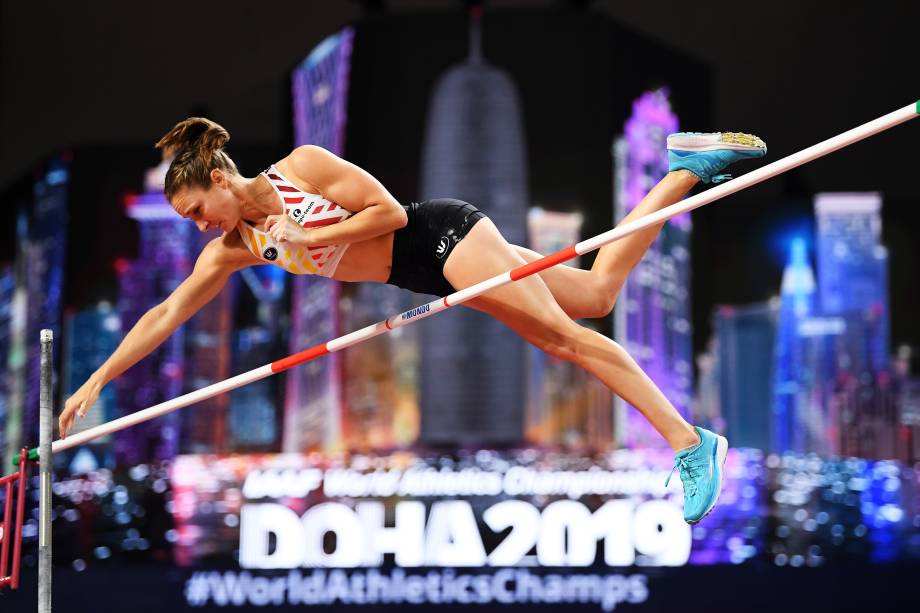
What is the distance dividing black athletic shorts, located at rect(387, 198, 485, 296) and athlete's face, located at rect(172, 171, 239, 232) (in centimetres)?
49

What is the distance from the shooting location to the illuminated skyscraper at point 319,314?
23.6 ft

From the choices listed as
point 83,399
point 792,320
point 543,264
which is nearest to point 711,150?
point 543,264

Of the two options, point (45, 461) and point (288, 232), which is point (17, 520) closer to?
point (45, 461)

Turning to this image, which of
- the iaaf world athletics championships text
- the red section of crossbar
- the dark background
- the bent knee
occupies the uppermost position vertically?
the dark background

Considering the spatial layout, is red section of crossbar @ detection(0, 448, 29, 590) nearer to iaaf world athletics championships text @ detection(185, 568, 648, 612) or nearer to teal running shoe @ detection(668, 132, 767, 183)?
teal running shoe @ detection(668, 132, 767, 183)

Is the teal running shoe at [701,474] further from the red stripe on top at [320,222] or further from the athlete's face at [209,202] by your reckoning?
the athlete's face at [209,202]

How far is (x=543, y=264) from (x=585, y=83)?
4.76m

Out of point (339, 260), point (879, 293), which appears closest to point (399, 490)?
point (879, 293)

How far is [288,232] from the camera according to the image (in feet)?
9.02

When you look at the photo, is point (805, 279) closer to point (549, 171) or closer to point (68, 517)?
point (549, 171)

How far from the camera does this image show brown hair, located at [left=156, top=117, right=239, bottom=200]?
2.81 meters

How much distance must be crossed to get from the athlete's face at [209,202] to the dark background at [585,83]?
14.5 ft

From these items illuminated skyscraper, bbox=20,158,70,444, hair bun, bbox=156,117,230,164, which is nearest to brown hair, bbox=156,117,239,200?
hair bun, bbox=156,117,230,164

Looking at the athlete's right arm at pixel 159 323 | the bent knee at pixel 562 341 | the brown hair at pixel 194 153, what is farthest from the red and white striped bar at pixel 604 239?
the brown hair at pixel 194 153
